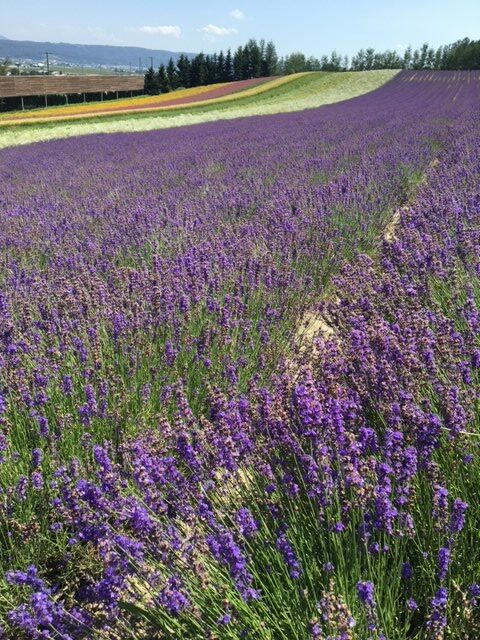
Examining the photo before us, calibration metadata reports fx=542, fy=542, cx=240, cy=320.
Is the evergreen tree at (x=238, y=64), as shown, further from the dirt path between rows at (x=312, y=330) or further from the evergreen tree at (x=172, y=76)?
the dirt path between rows at (x=312, y=330)

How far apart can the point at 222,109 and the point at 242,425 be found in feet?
103

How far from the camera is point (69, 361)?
292 cm

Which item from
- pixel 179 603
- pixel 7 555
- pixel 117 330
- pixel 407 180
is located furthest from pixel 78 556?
pixel 407 180

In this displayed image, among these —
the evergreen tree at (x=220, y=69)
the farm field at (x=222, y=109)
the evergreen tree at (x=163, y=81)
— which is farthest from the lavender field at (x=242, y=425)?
the evergreen tree at (x=220, y=69)

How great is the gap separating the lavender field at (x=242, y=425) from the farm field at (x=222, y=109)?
16.7m

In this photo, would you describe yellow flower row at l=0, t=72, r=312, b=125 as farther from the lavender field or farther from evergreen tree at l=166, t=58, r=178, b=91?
the lavender field

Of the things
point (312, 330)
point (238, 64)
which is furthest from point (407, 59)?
point (312, 330)

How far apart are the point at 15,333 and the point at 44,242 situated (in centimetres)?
265

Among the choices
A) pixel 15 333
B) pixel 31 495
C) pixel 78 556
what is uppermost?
pixel 15 333

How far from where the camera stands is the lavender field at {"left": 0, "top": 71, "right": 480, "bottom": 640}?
147 cm

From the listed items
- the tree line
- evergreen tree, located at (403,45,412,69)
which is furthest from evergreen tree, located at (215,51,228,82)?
evergreen tree, located at (403,45,412,69)

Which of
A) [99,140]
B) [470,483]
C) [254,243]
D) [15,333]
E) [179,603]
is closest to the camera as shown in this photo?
[179,603]

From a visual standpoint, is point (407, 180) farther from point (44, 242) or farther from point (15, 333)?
point (15, 333)

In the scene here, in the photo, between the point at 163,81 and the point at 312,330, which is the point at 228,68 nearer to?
the point at 163,81
